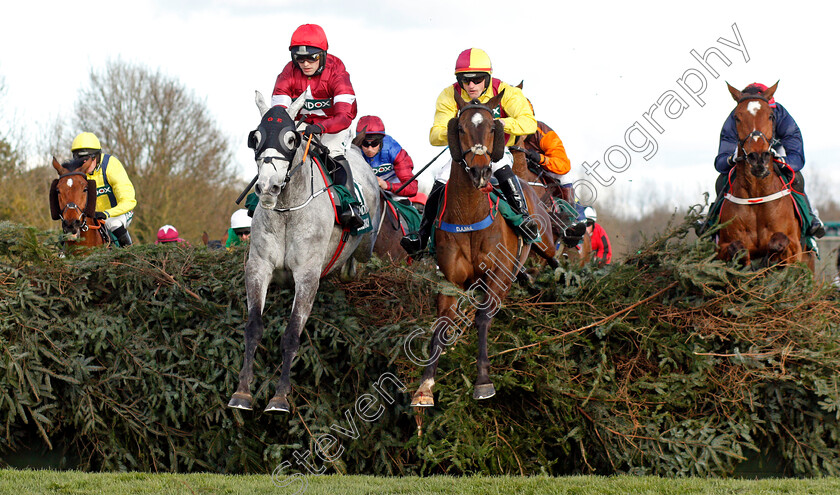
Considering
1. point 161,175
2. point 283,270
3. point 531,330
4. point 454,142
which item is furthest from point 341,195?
point 161,175

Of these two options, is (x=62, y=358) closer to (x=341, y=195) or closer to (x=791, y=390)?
(x=341, y=195)

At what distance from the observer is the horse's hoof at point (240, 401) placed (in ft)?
18.3

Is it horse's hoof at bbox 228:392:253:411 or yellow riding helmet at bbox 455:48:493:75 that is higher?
yellow riding helmet at bbox 455:48:493:75

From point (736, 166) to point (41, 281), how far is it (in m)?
6.64

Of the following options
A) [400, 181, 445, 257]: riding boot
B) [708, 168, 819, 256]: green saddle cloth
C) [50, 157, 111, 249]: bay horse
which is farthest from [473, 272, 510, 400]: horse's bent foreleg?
[50, 157, 111, 249]: bay horse

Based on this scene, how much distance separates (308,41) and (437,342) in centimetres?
300

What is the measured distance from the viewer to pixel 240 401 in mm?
5613

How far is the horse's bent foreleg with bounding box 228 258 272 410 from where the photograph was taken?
225 inches

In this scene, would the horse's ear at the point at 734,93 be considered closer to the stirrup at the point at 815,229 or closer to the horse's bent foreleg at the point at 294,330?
the stirrup at the point at 815,229

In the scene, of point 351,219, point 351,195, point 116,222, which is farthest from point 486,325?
point 116,222

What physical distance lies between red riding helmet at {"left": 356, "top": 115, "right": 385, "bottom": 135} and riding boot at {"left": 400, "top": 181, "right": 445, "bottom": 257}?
3.21 meters

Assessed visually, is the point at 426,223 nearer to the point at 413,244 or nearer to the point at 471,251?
the point at 413,244

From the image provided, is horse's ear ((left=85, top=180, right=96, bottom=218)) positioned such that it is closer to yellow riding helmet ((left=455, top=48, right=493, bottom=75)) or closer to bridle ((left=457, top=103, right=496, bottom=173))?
yellow riding helmet ((left=455, top=48, right=493, bottom=75))

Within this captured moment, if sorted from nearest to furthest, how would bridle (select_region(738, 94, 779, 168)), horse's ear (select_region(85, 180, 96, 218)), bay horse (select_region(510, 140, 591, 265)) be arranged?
bridle (select_region(738, 94, 779, 168)), bay horse (select_region(510, 140, 591, 265)), horse's ear (select_region(85, 180, 96, 218))
